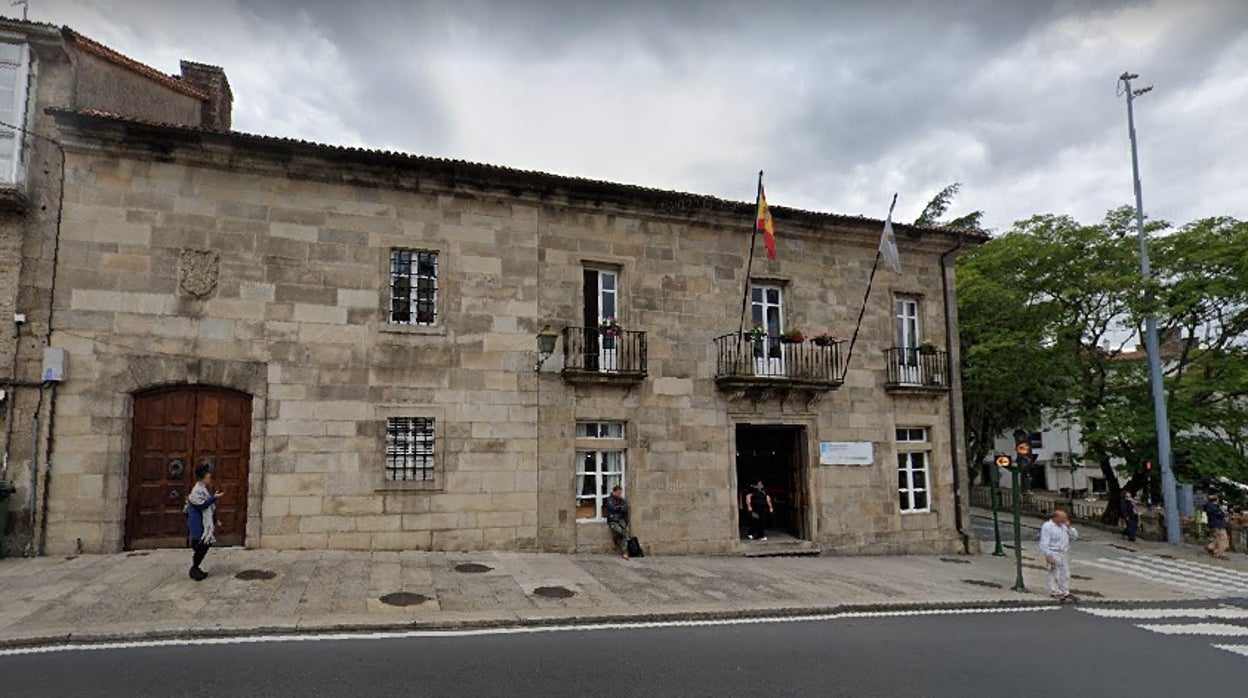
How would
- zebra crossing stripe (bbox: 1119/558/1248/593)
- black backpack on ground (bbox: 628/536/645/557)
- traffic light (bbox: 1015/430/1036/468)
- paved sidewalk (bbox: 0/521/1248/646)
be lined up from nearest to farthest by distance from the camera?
paved sidewalk (bbox: 0/521/1248/646)
traffic light (bbox: 1015/430/1036/468)
black backpack on ground (bbox: 628/536/645/557)
zebra crossing stripe (bbox: 1119/558/1248/593)

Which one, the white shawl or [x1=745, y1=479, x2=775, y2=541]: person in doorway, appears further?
[x1=745, y1=479, x2=775, y2=541]: person in doorway

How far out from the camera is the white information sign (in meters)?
16.0

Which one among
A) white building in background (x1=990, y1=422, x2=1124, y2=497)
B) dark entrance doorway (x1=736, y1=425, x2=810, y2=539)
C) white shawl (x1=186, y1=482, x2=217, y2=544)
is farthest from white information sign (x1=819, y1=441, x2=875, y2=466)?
white building in background (x1=990, y1=422, x2=1124, y2=497)

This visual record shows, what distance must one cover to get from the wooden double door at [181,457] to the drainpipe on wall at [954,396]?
51.5ft

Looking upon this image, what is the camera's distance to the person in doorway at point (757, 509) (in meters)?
15.5

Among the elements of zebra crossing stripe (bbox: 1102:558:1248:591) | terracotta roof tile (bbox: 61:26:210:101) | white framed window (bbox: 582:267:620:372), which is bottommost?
zebra crossing stripe (bbox: 1102:558:1248:591)

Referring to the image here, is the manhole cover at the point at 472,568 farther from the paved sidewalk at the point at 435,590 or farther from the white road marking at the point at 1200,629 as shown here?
the white road marking at the point at 1200,629

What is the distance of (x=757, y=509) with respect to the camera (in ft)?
50.9

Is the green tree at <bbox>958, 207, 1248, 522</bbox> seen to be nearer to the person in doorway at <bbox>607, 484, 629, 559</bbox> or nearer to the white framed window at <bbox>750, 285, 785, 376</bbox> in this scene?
the white framed window at <bbox>750, 285, 785, 376</bbox>

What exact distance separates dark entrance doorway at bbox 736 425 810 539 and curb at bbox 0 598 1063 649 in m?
5.57

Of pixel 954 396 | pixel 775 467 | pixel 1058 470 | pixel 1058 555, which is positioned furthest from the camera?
pixel 1058 470

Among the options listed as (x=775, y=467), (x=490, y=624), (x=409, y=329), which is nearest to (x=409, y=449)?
(x=409, y=329)

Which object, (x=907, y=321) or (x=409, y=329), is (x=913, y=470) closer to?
(x=907, y=321)

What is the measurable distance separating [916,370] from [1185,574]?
7.34 metres
